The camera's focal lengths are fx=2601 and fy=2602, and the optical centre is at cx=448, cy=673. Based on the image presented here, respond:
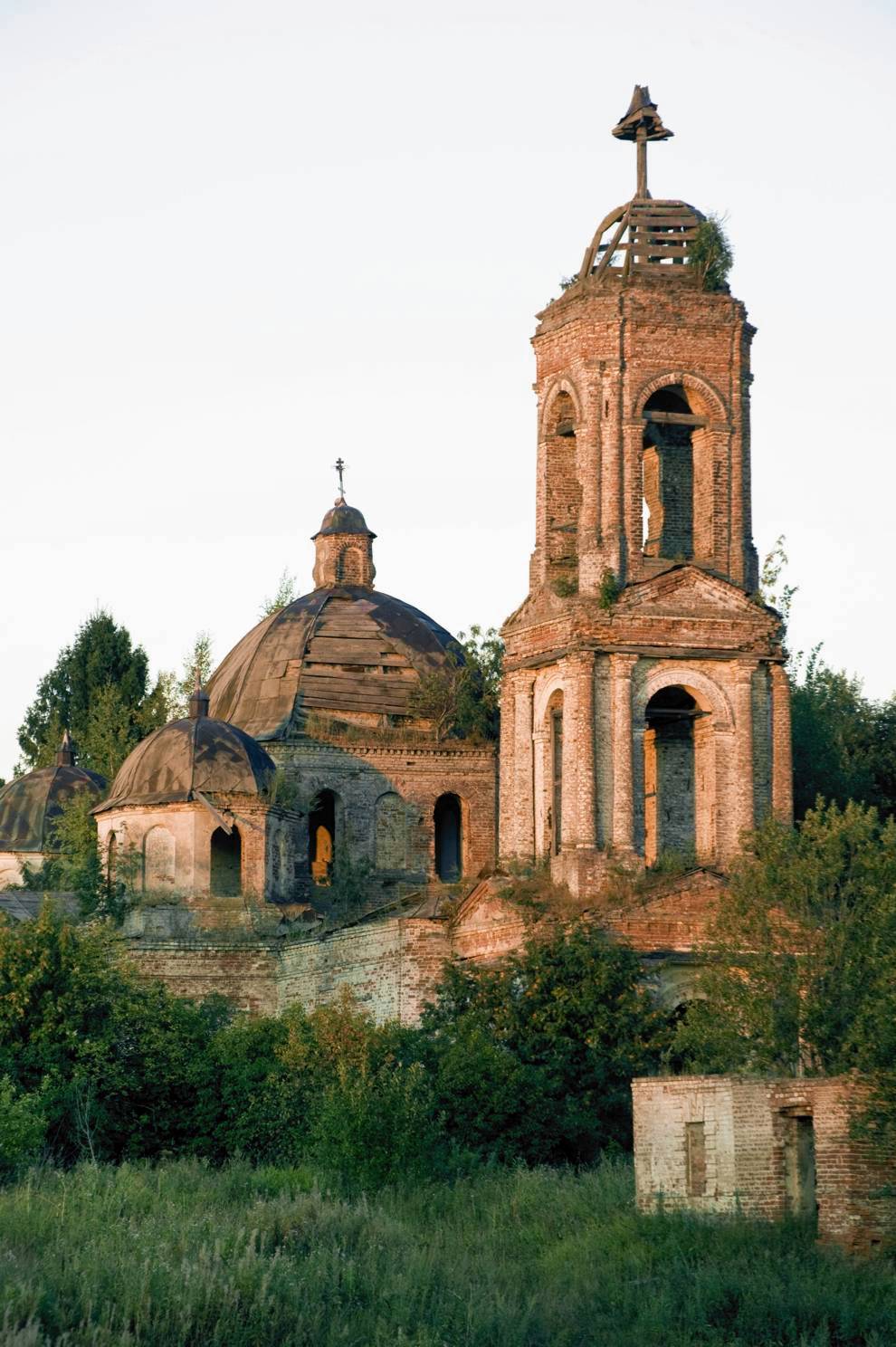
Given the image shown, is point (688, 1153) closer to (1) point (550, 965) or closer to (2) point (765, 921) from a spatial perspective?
(2) point (765, 921)

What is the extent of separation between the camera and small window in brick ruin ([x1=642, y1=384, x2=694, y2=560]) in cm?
3740

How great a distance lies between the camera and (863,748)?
44000mm

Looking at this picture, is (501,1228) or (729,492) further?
(729,492)

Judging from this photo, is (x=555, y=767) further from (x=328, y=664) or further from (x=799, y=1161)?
(x=799, y=1161)

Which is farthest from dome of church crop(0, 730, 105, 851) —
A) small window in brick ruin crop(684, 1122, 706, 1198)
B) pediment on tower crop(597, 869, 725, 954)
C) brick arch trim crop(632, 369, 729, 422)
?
small window in brick ruin crop(684, 1122, 706, 1198)

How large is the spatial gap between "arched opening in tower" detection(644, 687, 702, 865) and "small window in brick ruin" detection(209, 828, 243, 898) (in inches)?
271

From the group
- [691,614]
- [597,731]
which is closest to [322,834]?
[597,731]

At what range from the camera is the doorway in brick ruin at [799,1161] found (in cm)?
2397

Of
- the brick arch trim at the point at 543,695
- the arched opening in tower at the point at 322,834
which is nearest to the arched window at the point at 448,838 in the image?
the arched opening in tower at the point at 322,834

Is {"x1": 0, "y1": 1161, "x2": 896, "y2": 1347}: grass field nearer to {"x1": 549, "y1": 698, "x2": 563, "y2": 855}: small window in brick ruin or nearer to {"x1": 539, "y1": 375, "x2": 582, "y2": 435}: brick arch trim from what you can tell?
{"x1": 549, "y1": 698, "x2": 563, "y2": 855}: small window in brick ruin

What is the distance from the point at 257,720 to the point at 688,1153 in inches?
787

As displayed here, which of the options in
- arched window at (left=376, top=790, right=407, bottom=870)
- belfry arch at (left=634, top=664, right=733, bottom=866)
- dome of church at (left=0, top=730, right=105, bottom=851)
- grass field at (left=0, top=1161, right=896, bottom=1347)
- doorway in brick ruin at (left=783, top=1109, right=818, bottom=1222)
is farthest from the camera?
dome of church at (left=0, top=730, right=105, bottom=851)

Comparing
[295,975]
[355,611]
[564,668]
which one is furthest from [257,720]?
[564,668]

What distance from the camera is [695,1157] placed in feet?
81.6
